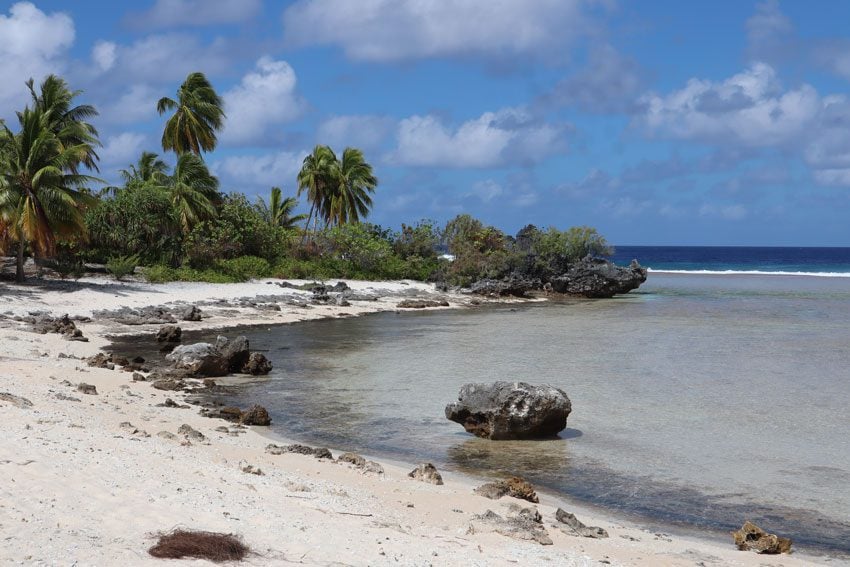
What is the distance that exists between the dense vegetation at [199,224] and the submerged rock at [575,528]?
27.5m

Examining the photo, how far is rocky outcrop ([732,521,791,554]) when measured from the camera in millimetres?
8532

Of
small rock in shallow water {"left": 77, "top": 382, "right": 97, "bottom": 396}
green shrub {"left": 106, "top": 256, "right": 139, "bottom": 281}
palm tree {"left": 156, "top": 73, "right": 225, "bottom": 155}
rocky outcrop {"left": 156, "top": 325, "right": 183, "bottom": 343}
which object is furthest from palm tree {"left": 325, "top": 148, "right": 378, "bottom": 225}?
small rock in shallow water {"left": 77, "top": 382, "right": 97, "bottom": 396}

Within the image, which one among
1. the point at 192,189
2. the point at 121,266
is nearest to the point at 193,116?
the point at 192,189

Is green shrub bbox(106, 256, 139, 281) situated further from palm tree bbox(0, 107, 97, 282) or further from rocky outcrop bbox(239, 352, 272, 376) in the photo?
rocky outcrop bbox(239, 352, 272, 376)

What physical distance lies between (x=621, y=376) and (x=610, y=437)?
691 cm

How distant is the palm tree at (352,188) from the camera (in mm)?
62281

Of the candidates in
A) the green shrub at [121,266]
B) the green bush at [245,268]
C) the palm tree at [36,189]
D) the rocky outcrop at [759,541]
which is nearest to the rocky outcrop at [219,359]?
the rocky outcrop at [759,541]

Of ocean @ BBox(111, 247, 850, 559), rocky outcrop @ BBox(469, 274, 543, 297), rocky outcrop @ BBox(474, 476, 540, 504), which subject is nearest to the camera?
rocky outcrop @ BBox(474, 476, 540, 504)

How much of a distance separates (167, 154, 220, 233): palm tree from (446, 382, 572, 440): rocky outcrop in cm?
3221

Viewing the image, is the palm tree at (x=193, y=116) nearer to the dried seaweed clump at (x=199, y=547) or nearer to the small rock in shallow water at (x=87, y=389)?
the small rock in shallow water at (x=87, y=389)

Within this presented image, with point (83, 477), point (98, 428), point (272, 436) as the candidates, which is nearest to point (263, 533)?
point (83, 477)

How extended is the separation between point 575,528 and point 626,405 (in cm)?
859

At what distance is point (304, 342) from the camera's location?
2642 cm

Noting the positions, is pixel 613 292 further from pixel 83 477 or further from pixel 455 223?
pixel 83 477
